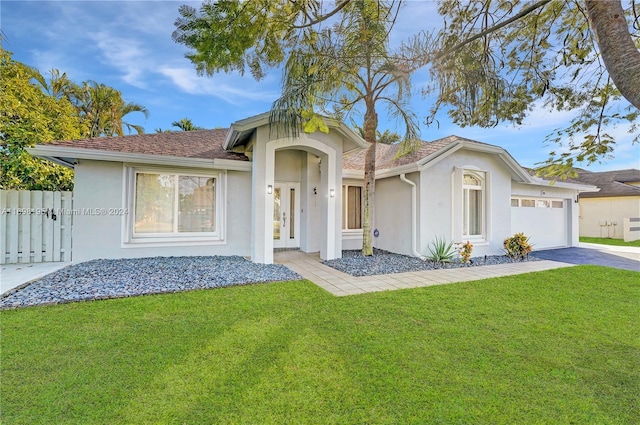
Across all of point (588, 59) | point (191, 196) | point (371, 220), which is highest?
point (588, 59)

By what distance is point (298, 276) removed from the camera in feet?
27.9

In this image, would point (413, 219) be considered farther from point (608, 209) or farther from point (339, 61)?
point (608, 209)

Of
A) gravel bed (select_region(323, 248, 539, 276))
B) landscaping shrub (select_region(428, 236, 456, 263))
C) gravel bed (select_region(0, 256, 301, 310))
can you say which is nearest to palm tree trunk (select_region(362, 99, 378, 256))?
gravel bed (select_region(323, 248, 539, 276))

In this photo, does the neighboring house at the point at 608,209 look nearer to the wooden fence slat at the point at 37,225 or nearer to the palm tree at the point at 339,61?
the palm tree at the point at 339,61

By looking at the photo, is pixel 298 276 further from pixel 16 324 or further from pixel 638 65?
pixel 638 65

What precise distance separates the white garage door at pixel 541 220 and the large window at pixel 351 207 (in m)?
8.41

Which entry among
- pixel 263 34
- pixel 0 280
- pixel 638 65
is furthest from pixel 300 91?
pixel 0 280

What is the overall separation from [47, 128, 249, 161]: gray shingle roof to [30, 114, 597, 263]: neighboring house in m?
0.04

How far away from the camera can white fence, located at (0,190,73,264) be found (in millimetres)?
9398

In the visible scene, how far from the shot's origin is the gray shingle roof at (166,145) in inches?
377

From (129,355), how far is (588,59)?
9.97 m

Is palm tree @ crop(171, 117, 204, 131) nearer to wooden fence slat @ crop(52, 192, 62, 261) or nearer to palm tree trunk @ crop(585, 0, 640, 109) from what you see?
wooden fence slat @ crop(52, 192, 62, 261)

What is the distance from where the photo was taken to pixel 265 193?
10.0 m

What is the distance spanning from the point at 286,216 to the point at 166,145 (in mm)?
5566
